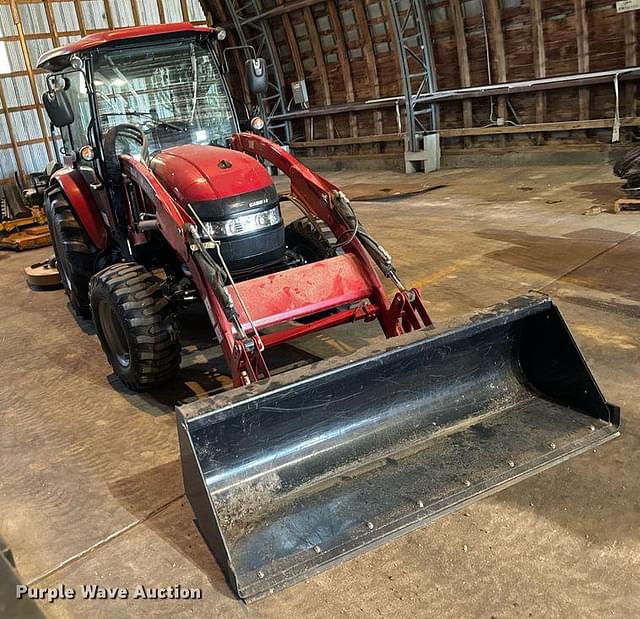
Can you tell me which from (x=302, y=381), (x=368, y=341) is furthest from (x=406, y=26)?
(x=302, y=381)

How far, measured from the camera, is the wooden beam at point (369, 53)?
11953 mm

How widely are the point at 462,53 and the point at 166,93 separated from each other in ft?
24.9

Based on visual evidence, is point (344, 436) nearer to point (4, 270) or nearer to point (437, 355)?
point (437, 355)

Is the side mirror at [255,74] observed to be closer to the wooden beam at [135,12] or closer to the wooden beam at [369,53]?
the wooden beam at [369,53]

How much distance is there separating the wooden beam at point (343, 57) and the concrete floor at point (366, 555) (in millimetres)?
8176

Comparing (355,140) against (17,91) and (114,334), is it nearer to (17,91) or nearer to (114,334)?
(17,91)

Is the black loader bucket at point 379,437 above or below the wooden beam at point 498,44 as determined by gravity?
below

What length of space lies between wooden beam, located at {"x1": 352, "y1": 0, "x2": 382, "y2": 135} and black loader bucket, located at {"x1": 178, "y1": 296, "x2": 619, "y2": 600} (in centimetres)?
1031

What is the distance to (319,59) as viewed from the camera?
13.2 metres

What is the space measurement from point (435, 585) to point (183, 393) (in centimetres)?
208

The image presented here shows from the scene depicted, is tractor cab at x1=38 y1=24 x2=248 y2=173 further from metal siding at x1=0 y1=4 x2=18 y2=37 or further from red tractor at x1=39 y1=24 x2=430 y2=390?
metal siding at x1=0 y1=4 x2=18 y2=37

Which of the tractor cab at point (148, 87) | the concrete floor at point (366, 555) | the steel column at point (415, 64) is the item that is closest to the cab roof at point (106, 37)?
the tractor cab at point (148, 87)

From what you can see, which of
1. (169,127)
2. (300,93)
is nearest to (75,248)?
(169,127)

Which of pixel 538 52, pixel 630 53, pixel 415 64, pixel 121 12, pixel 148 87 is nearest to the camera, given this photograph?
pixel 148 87
